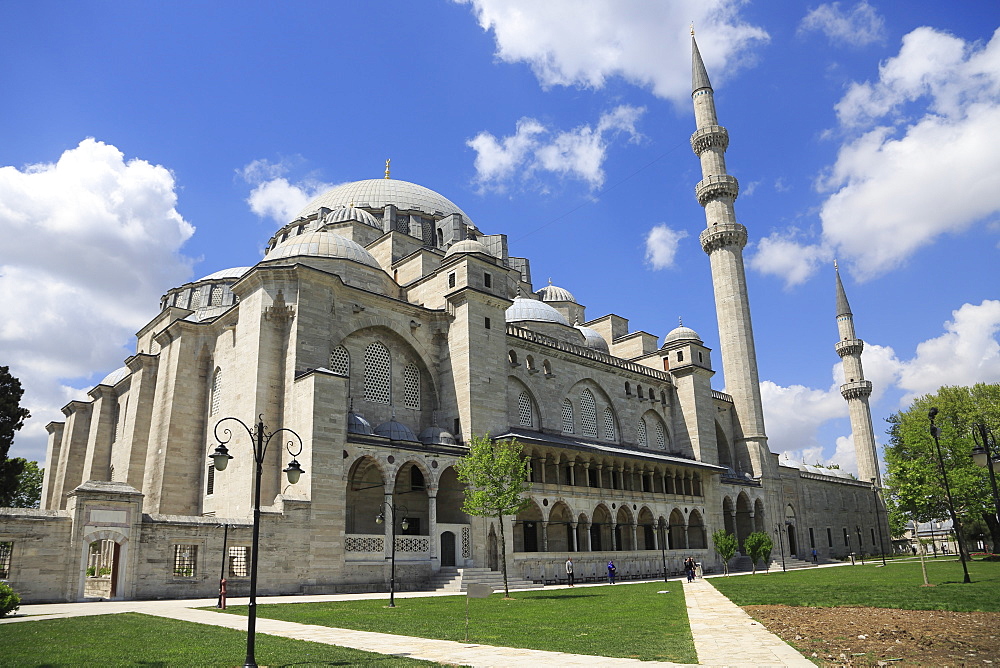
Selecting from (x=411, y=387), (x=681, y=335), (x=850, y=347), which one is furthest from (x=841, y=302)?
(x=411, y=387)

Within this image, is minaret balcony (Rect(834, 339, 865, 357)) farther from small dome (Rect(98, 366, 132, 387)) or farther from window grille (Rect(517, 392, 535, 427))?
small dome (Rect(98, 366, 132, 387))

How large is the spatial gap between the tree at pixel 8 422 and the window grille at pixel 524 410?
25005 millimetres

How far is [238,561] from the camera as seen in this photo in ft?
76.1

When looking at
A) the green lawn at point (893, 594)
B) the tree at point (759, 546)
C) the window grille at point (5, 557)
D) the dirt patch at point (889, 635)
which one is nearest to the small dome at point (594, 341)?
the tree at point (759, 546)

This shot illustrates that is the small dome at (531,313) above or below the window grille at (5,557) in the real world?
above

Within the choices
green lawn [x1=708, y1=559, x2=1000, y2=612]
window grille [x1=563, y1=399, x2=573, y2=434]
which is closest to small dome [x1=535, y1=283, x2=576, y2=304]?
window grille [x1=563, y1=399, x2=573, y2=434]

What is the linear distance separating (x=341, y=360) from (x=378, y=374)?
2.06m

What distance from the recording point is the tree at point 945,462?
25.0 m

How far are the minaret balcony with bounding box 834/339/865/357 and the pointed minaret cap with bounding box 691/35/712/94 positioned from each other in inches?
1064

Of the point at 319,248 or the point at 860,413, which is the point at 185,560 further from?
the point at 860,413

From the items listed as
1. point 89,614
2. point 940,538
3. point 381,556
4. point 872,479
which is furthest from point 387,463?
point 940,538

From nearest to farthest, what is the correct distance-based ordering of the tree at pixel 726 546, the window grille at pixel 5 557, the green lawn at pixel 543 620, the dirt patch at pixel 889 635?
the dirt patch at pixel 889 635, the green lawn at pixel 543 620, the window grille at pixel 5 557, the tree at pixel 726 546

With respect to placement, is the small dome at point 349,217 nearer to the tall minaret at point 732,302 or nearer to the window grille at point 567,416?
the window grille at point 567,416

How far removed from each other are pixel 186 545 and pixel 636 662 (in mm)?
17770
